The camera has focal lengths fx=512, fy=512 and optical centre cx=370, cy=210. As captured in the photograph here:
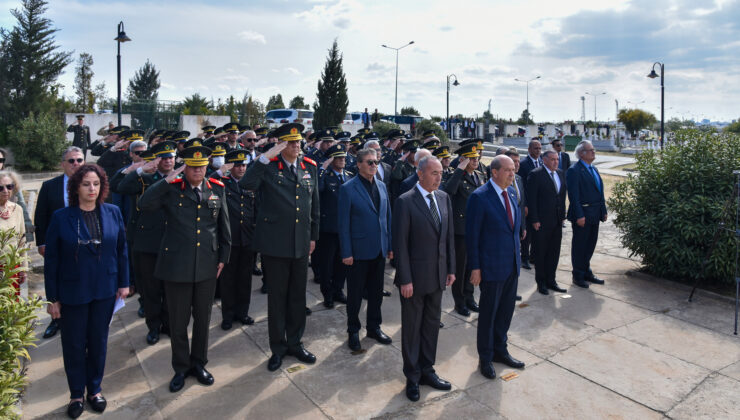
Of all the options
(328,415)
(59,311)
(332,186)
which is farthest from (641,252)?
(59,311)

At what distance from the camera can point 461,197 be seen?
6.34 metres

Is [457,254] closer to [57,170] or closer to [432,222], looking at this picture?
[432,222]

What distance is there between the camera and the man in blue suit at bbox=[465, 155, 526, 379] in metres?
4.64

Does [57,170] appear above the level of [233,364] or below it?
above

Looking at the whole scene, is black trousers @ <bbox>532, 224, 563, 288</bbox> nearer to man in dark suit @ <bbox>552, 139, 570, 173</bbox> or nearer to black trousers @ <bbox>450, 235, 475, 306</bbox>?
black trousers @ <bbox>450, 235, 475, 306</bbox>

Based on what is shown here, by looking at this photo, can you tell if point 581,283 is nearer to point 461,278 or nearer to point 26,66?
point 461,278

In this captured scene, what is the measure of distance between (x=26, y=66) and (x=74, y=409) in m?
26.2

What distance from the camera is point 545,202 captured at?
7160mm

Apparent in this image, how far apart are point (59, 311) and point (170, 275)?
32.0 inches

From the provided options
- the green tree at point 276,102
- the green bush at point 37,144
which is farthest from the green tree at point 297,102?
the green bush at point 37,144

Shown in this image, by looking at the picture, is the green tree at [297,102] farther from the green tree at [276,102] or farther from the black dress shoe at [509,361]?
the black dress shoe at [509,361]

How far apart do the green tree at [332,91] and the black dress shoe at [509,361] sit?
26699 mm

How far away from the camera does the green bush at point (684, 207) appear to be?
6945 mm

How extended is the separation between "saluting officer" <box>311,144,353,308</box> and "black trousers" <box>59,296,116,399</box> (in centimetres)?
287
